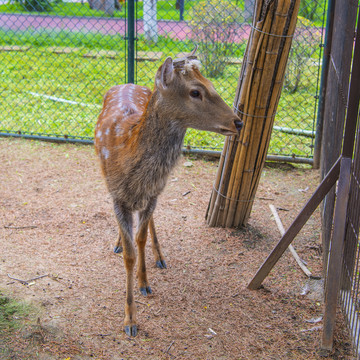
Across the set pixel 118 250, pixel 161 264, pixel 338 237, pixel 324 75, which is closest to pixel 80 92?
pixel 324 75

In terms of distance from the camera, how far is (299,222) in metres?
3.73

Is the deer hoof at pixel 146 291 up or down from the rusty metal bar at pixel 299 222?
down

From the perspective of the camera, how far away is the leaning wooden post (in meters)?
4.09

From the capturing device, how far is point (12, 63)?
9.96 metres

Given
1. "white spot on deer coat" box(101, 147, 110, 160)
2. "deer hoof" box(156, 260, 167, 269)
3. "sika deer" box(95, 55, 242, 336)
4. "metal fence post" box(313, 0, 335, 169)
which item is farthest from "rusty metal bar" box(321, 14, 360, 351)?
"metal fence post" box(313, 0, 335, 169)

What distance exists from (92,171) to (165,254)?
2.08 m

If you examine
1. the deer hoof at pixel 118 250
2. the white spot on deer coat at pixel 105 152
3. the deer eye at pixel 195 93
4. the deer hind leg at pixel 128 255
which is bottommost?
the deer hoof at pixel 118 250

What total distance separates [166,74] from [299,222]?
57.7 inches

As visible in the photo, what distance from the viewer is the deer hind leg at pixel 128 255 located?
142 inches

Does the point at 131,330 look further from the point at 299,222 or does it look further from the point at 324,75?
the point at 324,75

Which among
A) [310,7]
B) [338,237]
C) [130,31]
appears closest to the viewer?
[338,237]

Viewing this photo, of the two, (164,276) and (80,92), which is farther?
(80,92)

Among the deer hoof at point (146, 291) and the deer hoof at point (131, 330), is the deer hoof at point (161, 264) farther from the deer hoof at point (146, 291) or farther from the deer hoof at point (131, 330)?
the deer hoof at point (131, 330)

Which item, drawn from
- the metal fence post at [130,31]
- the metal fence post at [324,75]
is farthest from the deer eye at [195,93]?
the metal fence post at [130,31]
